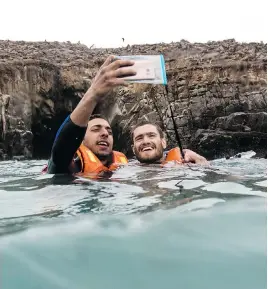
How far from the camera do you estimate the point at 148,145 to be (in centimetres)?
507

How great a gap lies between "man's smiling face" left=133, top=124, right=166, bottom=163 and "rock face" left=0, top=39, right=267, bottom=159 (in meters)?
6.88

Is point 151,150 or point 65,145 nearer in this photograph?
point 65,145

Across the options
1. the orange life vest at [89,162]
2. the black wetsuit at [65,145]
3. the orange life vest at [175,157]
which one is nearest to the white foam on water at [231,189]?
the black wetsuit at [65,145]

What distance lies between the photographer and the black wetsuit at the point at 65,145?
3.53 m

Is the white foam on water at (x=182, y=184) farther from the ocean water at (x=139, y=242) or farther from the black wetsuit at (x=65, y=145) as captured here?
the black wetsuit at (x=65, y=145)

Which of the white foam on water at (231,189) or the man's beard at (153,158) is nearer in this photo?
the white foam on water at (231,189)

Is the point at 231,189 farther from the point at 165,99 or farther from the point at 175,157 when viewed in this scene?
the point at 165,99

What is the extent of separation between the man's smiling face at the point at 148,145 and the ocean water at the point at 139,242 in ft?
7.69

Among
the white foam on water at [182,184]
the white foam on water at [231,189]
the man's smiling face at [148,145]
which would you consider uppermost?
the man's smiling face at [148,145]

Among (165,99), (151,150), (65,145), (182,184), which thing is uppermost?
(165,99)

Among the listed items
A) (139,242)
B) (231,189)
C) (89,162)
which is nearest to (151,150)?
(89,162)

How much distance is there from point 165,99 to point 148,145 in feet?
25.1

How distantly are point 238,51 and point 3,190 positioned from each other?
11026mm

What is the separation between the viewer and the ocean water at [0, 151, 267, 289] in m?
1.46
